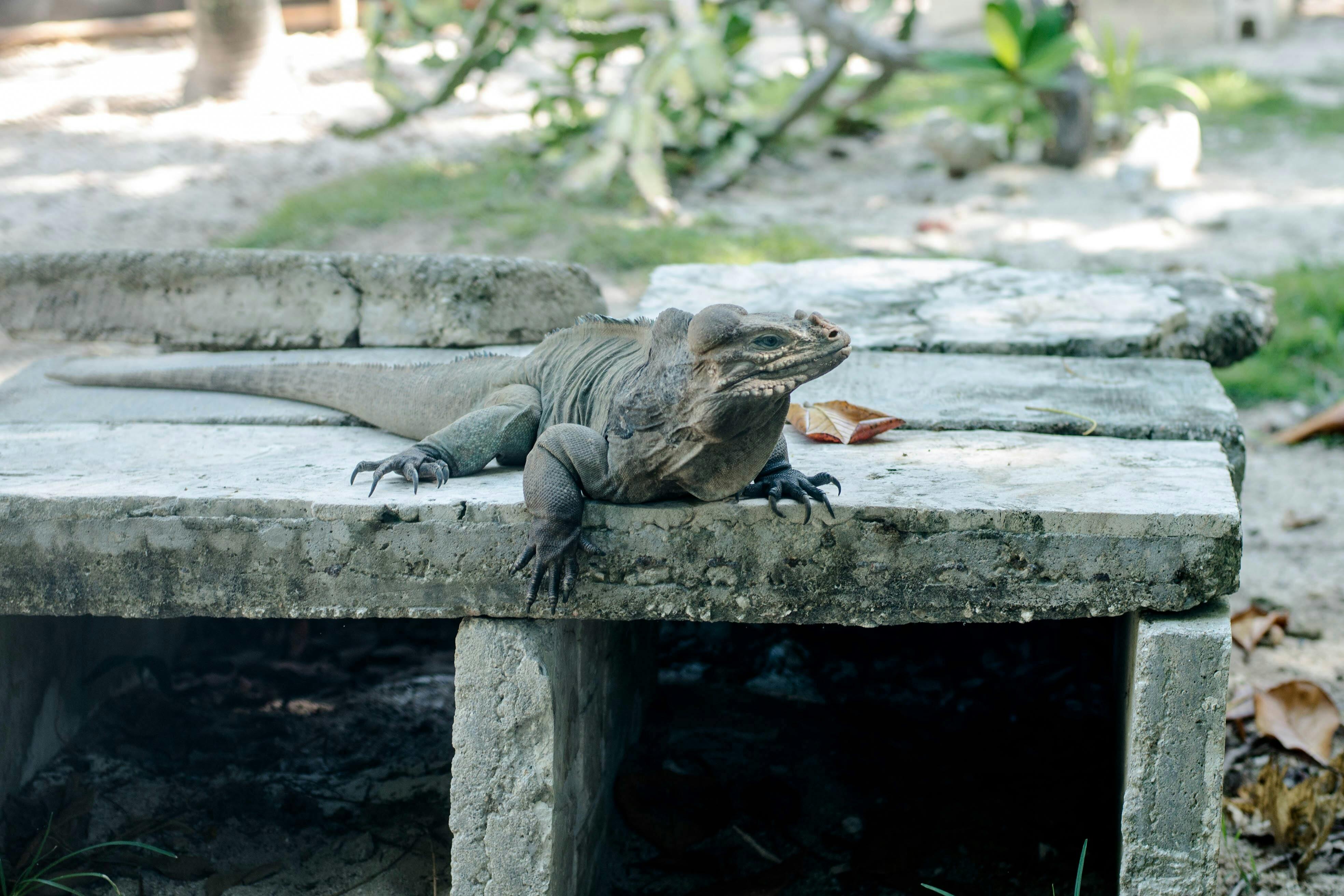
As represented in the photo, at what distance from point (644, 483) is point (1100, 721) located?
6.65ft

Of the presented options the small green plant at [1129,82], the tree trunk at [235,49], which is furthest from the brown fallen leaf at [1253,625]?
the tree trunk at [235,49]

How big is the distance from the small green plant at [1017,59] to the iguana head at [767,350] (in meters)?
7.11

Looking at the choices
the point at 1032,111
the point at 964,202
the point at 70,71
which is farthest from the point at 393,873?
the point at 70,71

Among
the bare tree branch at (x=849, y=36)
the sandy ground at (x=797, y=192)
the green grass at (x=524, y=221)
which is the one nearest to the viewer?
the sandy ground at (x=797, y=192)

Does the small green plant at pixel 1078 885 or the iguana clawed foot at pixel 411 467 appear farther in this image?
A: the iguana clawed foot at pixel 411 467

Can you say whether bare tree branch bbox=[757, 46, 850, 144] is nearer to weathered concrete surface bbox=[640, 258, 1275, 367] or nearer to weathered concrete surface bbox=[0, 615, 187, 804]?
weathered concrete surface bbox=[640, 258, 1275, 367]

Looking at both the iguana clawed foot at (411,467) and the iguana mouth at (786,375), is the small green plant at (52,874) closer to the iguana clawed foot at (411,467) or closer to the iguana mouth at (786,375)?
the iguana clawed foot at (411,467)

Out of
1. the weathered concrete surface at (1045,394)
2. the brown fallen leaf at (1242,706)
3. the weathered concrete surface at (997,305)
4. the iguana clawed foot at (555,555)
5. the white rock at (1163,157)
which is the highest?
the iguana clawed foot at (555,555)

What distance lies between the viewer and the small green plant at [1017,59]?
28.5ft

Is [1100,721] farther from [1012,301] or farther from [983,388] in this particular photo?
[1012,301]

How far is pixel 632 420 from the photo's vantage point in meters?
2.50

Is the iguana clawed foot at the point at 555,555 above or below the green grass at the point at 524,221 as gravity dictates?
above

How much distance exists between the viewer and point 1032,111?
9.26 metres

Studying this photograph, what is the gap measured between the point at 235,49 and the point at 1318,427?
912 centimetres
